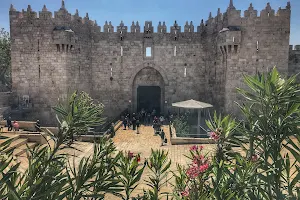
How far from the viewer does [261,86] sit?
12.7 feet

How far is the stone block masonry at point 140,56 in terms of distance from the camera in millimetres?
16766

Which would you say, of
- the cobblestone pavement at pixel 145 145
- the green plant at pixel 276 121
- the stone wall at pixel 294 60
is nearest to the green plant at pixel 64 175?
the green plant at pixel 276 121

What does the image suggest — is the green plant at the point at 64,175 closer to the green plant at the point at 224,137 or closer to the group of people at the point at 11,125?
the green plant at the point at 224,137

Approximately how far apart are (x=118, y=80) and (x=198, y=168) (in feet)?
61.2

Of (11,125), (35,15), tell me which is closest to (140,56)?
(35,15)

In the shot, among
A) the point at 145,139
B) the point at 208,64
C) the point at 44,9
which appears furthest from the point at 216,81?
the point at 44,9

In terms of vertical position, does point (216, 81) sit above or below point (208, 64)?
below

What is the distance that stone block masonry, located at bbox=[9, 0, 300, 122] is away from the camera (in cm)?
1677

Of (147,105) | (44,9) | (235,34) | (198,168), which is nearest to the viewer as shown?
(198,168)

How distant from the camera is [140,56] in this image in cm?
2153

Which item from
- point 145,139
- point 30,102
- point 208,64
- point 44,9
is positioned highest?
point 44,9

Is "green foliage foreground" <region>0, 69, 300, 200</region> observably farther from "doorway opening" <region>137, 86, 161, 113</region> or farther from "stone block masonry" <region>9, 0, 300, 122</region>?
"doorway opening" <region>137, 86, 161, 113</region>

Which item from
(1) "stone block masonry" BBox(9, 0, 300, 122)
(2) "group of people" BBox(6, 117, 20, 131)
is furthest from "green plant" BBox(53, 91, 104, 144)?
(1) "stone block masonry" BBox(9, 0, 300, 122)

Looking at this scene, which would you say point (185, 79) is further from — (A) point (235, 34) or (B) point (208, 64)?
(A) point (235, 34)
